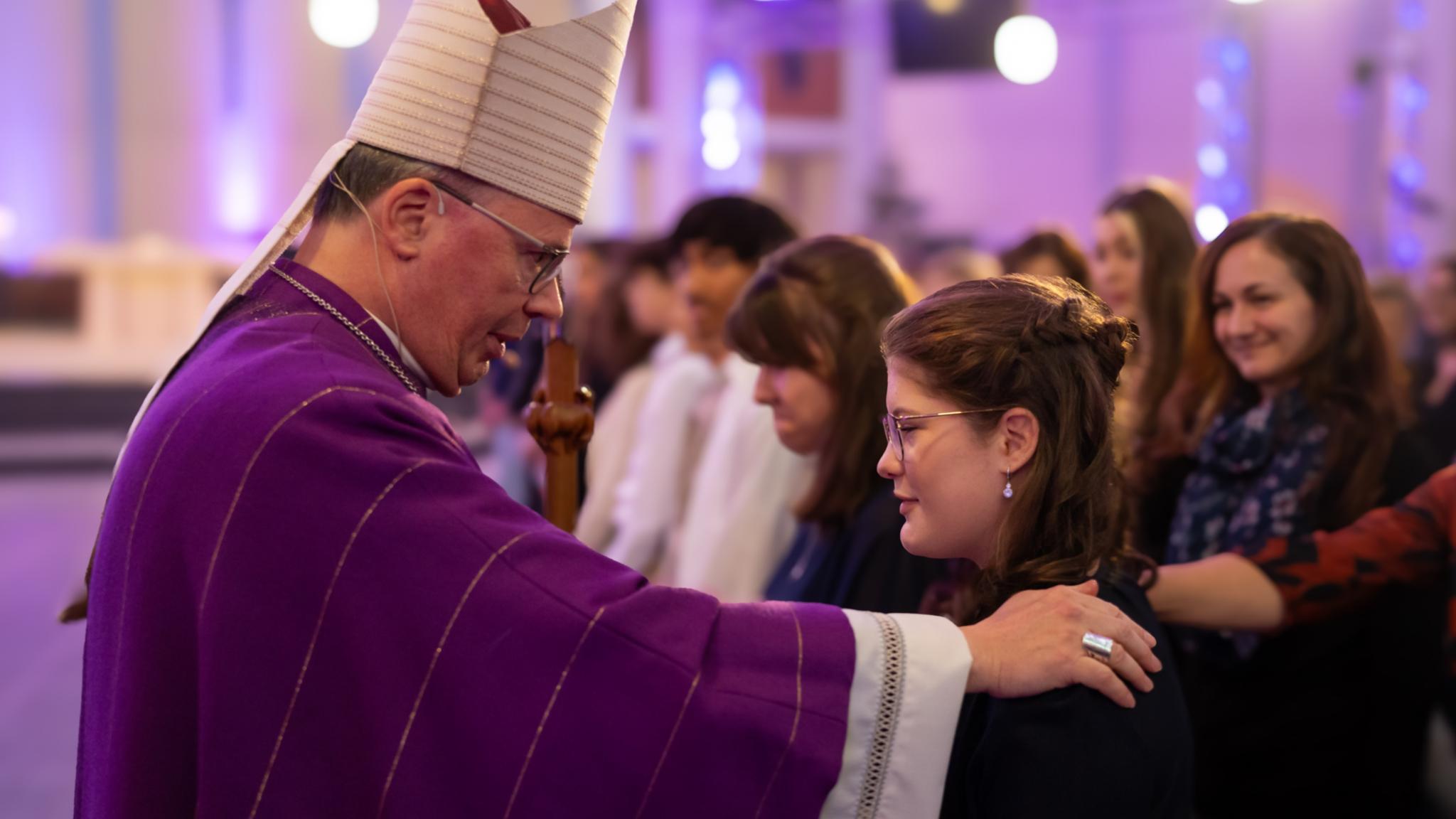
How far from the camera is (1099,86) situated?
56.3 ft

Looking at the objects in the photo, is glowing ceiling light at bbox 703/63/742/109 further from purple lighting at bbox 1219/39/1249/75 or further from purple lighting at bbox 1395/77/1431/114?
purple lighting at bbox 1395/77/1431/114

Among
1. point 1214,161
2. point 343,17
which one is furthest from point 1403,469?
point 343,17

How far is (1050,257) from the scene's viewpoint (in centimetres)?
393

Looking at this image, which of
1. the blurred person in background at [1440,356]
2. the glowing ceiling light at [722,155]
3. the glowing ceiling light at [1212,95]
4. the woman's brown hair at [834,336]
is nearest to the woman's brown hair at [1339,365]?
the woman's brown hair at [834,336]

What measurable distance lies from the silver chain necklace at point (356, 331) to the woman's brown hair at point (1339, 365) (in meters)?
1.55

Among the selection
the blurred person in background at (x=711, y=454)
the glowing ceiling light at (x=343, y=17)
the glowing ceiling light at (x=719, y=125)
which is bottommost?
the blurred person in background at (x=711, y=454)

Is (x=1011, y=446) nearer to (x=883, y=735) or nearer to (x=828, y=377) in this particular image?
(x=883, y=735)

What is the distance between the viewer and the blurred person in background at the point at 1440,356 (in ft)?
14.7

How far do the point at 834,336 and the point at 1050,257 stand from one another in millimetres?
1656

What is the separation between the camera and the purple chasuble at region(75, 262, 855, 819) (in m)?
1.42

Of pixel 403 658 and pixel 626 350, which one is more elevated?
pixel 403 658

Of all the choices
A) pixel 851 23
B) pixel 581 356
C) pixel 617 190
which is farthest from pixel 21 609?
pixel 617 190

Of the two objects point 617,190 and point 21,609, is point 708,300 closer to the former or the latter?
point 21,609

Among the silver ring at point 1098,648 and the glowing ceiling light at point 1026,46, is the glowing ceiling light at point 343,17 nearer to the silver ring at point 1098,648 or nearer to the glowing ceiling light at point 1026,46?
the glowing ceiling light at point 1026,46
